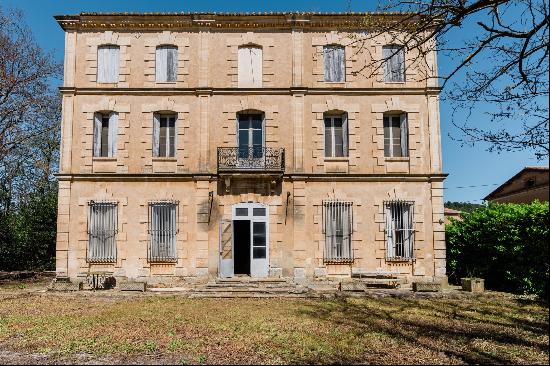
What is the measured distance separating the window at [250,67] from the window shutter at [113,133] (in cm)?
494

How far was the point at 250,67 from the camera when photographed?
1616 cm

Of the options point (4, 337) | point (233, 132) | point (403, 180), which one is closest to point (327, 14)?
point (233, 132)

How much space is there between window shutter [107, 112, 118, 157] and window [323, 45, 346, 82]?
823cm

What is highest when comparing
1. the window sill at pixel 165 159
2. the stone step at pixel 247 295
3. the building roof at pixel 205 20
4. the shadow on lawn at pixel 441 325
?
the building roof at pixel 205 20

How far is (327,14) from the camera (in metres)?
16.0

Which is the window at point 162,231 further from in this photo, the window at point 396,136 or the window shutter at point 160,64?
the window at point 396,136

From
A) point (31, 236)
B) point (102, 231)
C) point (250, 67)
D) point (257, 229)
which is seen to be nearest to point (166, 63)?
point (250, 67)

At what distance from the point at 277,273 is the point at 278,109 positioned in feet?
20.1

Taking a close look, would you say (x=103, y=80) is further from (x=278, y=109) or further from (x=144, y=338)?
(x=144, y=338)

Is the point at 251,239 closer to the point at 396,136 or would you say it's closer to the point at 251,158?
the point at 251,158

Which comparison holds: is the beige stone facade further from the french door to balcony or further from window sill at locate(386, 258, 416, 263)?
the french door to balcony

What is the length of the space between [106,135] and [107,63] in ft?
9.16

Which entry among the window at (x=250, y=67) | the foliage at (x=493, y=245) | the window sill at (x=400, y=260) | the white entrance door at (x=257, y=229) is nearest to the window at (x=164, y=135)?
the window at (x=250, y=67)

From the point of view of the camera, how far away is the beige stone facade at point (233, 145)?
15.4m
